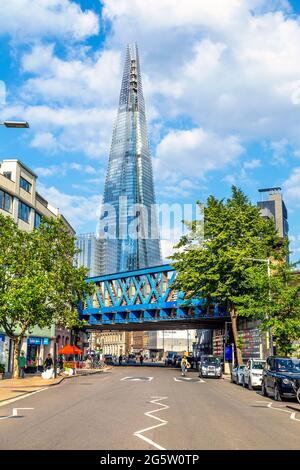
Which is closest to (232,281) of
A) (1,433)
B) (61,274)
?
(61,274)

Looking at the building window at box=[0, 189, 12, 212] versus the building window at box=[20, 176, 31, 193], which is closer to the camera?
the building window at box=[0, 189, 12, 212]

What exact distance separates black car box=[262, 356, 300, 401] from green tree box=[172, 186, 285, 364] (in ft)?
73.9

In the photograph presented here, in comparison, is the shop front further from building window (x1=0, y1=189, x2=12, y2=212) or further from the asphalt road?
the asphalt road

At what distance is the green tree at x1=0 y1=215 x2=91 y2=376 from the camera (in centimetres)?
3800

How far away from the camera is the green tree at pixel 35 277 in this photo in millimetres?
38000

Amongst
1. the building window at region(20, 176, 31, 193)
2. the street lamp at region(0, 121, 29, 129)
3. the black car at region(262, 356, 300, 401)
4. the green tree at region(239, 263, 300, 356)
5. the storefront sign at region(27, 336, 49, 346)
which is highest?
the building window at region(20, 176, 31, 193)

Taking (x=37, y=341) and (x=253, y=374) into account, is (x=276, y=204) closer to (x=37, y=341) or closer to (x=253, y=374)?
(x=37, y=341)

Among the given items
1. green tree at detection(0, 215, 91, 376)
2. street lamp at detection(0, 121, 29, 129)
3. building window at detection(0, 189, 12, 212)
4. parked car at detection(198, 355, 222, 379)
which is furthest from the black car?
building window at detection(0, 189, 12, 212)

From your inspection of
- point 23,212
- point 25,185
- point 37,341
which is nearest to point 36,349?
point 37,341

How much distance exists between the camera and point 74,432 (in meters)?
12.3

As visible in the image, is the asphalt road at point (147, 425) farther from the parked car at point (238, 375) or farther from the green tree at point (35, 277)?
the green tree at point (35, 277)

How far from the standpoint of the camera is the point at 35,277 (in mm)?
38688

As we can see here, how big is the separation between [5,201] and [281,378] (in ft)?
124

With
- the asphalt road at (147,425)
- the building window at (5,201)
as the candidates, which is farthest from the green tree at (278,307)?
the building window at (5,201)
